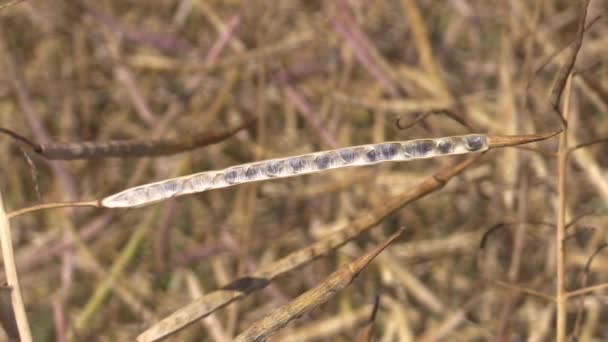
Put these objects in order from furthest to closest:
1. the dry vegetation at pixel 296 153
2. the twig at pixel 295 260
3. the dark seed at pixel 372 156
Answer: the dry vegetation at pixel 296 153 → the twig at pixel 295 260 → the dark seed at pixel 372 156

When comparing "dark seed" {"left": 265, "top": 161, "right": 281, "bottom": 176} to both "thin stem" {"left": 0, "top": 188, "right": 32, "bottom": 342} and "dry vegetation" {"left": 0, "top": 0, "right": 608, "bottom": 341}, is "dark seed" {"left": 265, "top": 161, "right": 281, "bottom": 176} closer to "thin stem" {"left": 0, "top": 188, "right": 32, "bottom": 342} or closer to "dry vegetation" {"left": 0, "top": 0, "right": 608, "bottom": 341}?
"thin stem" {"left": 0, "top": 188, "right": 32, "bottom": 342}

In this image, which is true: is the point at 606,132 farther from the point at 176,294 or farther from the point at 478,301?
the point at 176,294

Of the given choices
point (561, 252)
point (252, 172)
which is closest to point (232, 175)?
point (252, 172)

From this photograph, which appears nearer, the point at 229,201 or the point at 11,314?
the point at 11,314

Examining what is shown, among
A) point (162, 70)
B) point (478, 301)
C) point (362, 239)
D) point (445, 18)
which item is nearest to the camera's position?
point (478, 301)

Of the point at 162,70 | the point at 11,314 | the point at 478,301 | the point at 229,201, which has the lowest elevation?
the point at 478,301

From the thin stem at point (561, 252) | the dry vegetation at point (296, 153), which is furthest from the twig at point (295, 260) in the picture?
the dry vegetation at point (296, 153)

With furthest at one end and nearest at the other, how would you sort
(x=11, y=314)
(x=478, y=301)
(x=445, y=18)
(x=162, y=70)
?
(x=445, y=18)
(x=162, y=70)
(x=478, y=301)
(x=11, y=314)

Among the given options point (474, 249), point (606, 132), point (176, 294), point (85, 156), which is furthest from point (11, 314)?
point (606, 132)

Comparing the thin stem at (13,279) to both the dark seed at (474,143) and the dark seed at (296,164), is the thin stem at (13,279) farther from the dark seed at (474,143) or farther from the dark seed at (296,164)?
the dark seed at (474,143)
